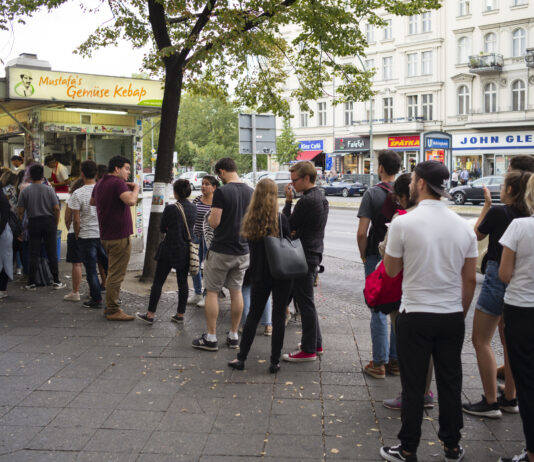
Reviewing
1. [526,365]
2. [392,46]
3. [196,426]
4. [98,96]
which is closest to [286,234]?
[196,426]

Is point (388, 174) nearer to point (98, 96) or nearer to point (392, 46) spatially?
point (98, 96)

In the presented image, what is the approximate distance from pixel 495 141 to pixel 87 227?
4161 centimetres

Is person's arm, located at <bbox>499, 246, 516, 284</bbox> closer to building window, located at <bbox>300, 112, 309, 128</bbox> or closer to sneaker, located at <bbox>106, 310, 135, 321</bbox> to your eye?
sneaker, located at <bbox>106, 310, 135, 321</bbox>

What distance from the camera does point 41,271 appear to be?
8.98 meters

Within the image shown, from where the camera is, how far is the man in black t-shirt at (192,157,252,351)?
5.70m

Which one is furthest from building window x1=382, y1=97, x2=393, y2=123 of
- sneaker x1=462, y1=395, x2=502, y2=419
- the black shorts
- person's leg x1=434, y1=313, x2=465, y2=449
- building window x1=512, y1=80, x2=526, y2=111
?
person's leg x1=434, y1=313, x2=465, y2=449

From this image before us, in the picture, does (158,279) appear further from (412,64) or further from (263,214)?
(412,64)

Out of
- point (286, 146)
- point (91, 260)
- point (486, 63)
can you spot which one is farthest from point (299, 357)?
point (286, 146)

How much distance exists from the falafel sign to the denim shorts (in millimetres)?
8239

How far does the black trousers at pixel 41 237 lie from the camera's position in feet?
28.1

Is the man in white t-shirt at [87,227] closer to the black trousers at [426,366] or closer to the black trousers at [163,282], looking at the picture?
the black trousers at [163,282]

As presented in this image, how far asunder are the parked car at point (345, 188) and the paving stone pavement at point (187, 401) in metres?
33.2

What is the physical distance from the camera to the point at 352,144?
5234 centimetres

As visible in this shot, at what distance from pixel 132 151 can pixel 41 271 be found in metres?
5.22
